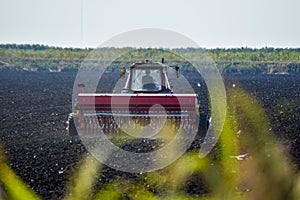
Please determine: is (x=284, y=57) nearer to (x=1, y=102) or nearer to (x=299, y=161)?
(x=1, y=102)

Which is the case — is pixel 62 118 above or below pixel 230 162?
below

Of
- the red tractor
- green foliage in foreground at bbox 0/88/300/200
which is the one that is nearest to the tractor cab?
the red tractor

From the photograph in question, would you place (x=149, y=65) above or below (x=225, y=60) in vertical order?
above

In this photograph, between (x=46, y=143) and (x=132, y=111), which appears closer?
(x=46, y=143)

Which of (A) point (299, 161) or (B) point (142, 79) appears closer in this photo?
(A) point (299, 161)

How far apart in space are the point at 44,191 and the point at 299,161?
349 centimetres

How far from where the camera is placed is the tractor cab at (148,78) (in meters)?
15.2

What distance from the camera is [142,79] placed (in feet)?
51.2

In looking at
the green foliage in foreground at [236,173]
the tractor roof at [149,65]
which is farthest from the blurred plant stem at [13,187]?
the tractor roof at [149,65]

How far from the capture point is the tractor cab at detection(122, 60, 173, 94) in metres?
15.2

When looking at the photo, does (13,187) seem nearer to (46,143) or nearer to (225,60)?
(46,143)

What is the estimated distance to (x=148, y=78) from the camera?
51.3 feet

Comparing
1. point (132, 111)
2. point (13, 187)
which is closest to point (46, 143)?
point (132, 111)

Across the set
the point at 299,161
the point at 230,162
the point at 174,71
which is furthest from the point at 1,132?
the point at 230,162
